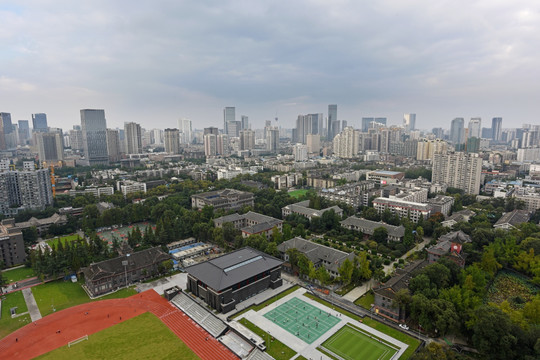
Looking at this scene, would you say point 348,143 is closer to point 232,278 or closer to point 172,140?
point 172,140

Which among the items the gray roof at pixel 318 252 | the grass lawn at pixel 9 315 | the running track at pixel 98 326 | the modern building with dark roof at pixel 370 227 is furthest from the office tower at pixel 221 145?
the running track at pixel 98 326

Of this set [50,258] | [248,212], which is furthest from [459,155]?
[50,258]

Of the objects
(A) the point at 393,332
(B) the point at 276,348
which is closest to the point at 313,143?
(A) the point at 393,332

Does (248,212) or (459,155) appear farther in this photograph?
(459,155)

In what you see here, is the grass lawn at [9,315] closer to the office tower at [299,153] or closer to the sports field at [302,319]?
the sports field at [302,319]

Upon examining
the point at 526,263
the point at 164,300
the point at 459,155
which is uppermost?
the point at 459,155

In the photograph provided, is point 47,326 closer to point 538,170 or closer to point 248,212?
point 248,212

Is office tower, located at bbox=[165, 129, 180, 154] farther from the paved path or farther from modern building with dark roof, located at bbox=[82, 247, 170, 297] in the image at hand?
the paved path

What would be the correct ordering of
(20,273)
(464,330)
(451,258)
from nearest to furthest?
(464,330) < (451,258) < (20,273)
